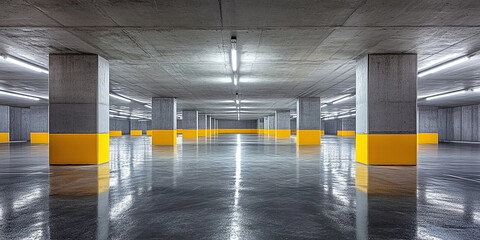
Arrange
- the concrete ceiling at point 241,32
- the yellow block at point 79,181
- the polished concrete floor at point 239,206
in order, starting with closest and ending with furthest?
the polished concrete floor at point 239,206 → the yellow block at point 79,181 → the concrete ceiling at point 241,32

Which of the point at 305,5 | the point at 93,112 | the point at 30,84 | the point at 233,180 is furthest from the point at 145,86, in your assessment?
the point at 305,5

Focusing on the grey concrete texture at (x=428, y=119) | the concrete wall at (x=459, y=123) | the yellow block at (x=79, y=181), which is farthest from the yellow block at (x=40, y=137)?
the concrete wall at (x=459, y=123)

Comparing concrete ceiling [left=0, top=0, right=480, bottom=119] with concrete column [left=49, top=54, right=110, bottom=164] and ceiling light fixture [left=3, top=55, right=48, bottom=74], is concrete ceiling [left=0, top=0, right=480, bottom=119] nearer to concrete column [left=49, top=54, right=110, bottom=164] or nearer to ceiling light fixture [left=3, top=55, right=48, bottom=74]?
ceiling light fixture [left=3, top=55, right=48, bottom=74]

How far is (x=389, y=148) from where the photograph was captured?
13570 mm

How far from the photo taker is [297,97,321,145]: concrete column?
1202 inches

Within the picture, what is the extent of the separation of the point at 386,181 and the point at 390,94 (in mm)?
5545

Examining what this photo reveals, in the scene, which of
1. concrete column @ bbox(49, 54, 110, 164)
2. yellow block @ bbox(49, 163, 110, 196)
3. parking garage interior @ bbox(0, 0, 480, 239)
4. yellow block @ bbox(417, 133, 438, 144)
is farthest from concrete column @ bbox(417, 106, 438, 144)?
yellow block @ bbox(49, 163, 110, 196)

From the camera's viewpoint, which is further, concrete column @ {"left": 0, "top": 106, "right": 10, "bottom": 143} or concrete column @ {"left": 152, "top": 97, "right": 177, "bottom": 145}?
concrete column @ {"left": 0, "top": 106, "right": 10, "bottom": 143}

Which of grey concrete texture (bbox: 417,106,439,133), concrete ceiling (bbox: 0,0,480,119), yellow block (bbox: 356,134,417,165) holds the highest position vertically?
concrete ceiling (bbox: 0,0,480,119)

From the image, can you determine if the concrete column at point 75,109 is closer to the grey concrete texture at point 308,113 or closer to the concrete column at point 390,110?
the concrete column at point 390,110

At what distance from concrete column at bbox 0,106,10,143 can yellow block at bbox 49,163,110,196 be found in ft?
108

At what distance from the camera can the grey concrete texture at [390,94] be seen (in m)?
13.5

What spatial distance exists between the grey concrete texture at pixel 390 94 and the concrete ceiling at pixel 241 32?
72 cm

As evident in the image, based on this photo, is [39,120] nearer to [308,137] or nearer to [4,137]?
[4,137]
